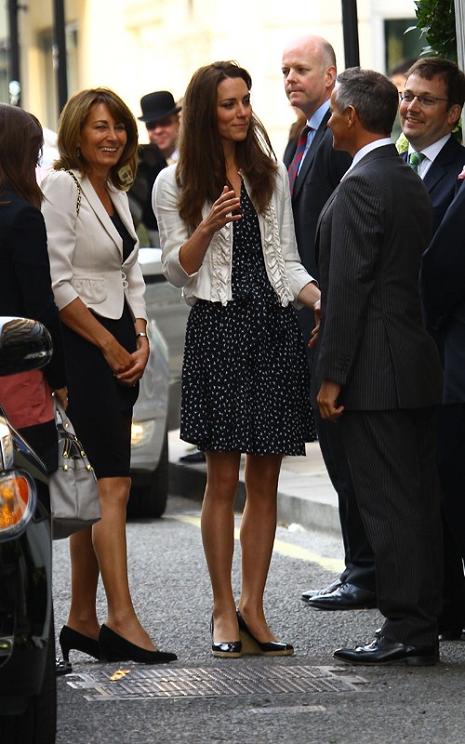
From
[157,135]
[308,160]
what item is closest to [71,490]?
[308,160]

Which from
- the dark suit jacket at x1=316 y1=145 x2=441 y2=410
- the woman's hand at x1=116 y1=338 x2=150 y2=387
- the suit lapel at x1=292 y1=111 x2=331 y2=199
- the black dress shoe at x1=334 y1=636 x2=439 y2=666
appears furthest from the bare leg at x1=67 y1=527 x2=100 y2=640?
the suit lapel at x1=292 y1=111 x2=331 y2=199

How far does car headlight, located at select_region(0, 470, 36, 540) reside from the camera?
450 centimetres

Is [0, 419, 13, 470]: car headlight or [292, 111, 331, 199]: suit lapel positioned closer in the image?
[0, 419, 13, 470]: car headlight

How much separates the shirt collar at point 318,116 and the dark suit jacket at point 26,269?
7.19 ft

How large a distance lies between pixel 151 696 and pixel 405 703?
0.80 m

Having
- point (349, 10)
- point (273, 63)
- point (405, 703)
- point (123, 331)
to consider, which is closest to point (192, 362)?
point (123, 331)

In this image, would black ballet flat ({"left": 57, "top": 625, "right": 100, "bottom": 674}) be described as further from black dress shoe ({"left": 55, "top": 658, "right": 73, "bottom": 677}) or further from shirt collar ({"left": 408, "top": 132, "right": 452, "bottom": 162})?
shirt collar ({"left": 408, "top": 132, "right": 452, "bottom": 162})

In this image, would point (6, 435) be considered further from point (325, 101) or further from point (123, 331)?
point (325, 101)

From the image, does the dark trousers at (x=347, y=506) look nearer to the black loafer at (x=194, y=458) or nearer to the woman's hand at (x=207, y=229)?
the woman's hand at (x=207, y=229)

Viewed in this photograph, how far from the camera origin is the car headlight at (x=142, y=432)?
10.0m

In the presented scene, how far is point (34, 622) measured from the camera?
4508mm

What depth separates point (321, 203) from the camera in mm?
7488

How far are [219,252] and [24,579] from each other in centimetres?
230

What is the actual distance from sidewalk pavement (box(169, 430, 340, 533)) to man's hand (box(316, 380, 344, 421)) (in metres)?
3.39
